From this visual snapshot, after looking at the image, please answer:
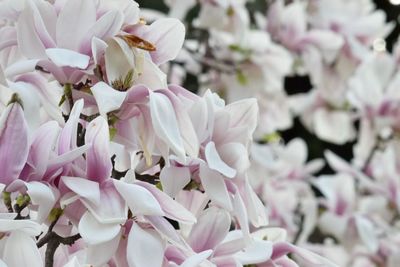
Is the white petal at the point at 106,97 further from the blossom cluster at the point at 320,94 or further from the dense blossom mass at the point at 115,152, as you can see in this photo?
the blossom cluster at the point at 320,94

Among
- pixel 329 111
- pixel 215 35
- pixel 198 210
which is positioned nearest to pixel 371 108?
pixel 329 111

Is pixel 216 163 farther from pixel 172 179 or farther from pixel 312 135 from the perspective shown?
pixel 312 135

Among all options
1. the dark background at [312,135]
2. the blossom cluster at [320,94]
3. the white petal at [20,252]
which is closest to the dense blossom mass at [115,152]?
the white petal at [20,252]

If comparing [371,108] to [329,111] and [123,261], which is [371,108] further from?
[123,261]

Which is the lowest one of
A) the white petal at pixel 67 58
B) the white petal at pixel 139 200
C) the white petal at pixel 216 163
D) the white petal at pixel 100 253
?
the white petal at pixel 100 253

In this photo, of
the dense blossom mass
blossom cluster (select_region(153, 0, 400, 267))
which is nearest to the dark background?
blossom cluster (select_region(153, 0, 400, 267))

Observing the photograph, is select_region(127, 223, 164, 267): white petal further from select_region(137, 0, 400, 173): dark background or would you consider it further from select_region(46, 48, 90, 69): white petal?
select_region(137, 0, 400, 173): dark background
